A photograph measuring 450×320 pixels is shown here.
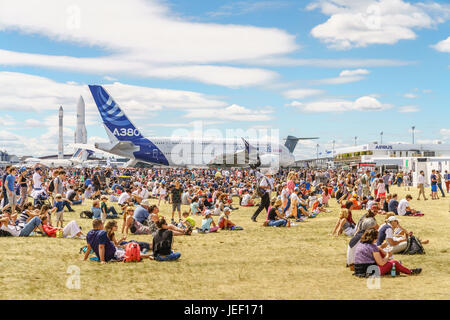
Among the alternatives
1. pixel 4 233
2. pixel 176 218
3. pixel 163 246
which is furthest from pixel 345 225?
pixel 4 233

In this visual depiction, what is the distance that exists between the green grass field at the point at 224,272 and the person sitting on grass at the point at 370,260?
0.72 feet

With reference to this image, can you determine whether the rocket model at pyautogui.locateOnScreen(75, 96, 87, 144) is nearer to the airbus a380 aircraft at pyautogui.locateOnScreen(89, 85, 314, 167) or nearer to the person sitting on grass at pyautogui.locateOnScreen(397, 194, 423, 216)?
the airbus a380 aircraft at pyautogui.locateOnScreen(89, 85, 314, 167)

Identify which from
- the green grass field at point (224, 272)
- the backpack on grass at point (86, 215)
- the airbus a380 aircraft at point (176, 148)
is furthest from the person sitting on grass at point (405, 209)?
the airbus a380 aircraft at point (176, 148)

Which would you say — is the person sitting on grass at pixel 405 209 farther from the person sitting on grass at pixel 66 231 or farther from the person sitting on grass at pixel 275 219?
the person sitting on grass at pixel 66 231

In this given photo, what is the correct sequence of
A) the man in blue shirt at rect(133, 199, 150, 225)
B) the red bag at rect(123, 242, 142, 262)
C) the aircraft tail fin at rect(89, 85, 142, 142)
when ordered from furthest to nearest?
the aircraft tail fin at rect(89, 85, 142, 142) < the man in blue shirt at rect(133, 199, 150, 225) < the red bag at rect(123, 242, 142, 262)

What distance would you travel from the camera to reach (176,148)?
4772cm

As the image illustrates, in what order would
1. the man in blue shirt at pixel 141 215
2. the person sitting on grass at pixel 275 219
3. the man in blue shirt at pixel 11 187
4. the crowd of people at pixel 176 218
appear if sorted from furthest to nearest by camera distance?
the person sitting on grass at pixel 275 219, the man in blue shirt at pixel 141 215, the man in blue shirt at pixel 11 187, the crowd of people at pixel 176 218

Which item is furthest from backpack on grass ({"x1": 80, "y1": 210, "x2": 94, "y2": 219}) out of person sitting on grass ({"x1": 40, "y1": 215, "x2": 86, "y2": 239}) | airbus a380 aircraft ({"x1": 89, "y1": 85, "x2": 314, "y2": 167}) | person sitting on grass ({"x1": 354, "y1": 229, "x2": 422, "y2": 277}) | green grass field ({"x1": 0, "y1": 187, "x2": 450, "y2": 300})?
airbus a380 aircraft ({"x1": 89, "y1": 85, "x2": 314, "y2": 167})

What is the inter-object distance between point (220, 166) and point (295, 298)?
141 ft

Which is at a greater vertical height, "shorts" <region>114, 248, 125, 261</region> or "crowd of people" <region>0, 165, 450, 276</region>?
"crowd of people" <region>0, 165, 450, 276</region>

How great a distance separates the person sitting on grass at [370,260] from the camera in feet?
27.1

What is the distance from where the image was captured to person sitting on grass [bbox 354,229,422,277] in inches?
325

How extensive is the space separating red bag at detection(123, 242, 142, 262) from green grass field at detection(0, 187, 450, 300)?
27cm
